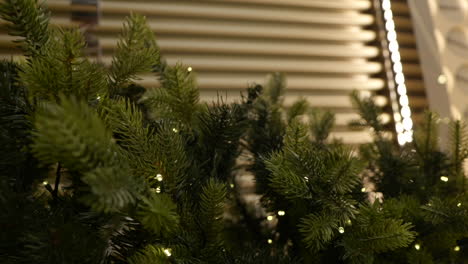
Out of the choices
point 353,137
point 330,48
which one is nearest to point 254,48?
point 330,48

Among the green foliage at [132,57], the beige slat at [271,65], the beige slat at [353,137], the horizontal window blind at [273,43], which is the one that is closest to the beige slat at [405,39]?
the horizontal window blind at [273,43]

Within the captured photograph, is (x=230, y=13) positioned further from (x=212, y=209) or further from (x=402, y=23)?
(x=212, y=209)

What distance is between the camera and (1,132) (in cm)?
40

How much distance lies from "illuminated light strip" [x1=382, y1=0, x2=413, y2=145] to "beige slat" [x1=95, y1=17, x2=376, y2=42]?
0.17ft

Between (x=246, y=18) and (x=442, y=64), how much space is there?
55 cm

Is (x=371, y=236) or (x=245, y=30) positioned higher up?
(x=245, y=30)

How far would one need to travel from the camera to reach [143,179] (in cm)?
35

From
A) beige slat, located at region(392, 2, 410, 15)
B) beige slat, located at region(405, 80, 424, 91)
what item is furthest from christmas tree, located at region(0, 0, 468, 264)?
beige slat, located at region(392, 2, 410, 15)

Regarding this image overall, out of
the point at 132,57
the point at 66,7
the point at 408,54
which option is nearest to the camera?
the point at 132,57

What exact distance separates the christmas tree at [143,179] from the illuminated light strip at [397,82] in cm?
63

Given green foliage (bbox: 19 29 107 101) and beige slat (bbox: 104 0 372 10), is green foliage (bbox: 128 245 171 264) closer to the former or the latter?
green foliage (bbox: 19 29 107 101)

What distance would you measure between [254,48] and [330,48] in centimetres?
22

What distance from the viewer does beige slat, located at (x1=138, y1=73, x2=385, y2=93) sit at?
3.61 ft

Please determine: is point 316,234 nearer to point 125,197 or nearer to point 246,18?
point 125,197
